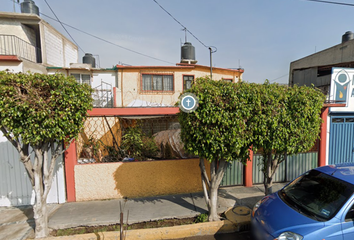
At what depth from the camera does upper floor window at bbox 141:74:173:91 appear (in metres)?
10.8

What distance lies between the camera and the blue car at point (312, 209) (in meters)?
2.56

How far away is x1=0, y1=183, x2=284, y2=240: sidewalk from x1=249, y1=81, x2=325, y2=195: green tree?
6.85 ft

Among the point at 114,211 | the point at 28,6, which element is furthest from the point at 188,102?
the point at 28,6

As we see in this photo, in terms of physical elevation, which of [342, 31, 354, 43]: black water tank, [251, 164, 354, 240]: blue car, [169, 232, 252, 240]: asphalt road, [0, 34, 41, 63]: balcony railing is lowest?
[169, 232, 252, 240]: asphalt road

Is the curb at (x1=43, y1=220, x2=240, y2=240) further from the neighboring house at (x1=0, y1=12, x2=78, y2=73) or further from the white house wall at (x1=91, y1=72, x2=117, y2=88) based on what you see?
the white house wall at (x1=91, y1=72, x2=117, y2=88)

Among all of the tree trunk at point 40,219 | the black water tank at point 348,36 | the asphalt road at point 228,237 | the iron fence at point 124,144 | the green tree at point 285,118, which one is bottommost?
the asphalt road at point 228,237

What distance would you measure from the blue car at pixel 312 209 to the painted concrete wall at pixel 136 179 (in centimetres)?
232

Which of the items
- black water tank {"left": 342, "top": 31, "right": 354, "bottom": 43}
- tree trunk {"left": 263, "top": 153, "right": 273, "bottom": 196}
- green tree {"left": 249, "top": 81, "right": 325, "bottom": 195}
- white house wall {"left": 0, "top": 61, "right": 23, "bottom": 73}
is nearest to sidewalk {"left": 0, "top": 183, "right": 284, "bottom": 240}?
tree trunk {"left": 263, "top": 153, "right": 273, "bottom": 196}

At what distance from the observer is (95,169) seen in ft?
16.4

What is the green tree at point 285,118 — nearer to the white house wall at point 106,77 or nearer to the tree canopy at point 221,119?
the tree canopy at point 221,119

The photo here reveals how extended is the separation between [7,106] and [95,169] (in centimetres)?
268

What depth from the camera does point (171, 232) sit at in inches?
145

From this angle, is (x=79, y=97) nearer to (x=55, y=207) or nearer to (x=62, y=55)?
(x=55, y=207)

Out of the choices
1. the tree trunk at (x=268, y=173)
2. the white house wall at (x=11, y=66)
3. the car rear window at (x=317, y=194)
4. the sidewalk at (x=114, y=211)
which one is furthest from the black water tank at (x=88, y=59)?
the car rear window at (x=317, y=194)
